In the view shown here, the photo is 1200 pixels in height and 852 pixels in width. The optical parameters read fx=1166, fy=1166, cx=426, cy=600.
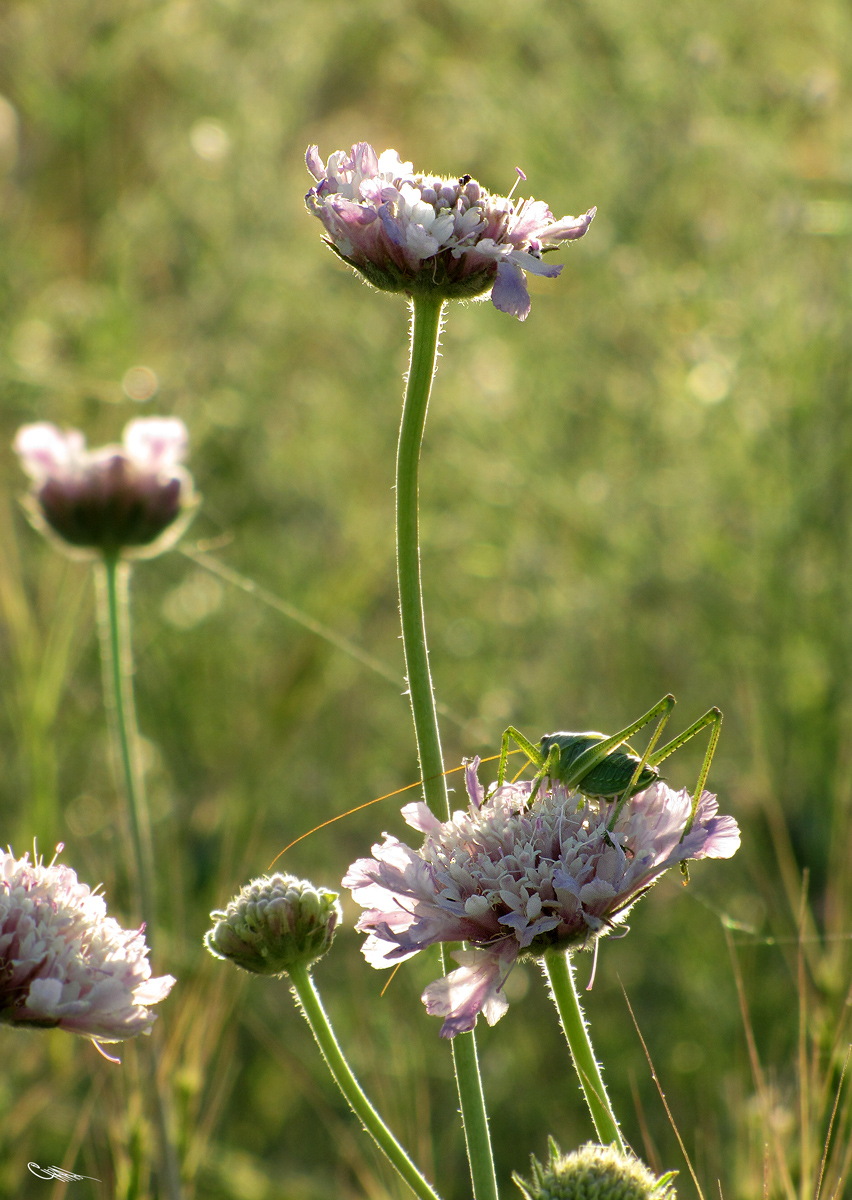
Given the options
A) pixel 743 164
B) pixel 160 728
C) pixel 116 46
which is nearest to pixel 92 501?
pixel 160 728

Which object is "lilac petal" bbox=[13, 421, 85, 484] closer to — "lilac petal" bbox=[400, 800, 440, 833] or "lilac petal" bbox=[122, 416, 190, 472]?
"lilac petal" bbox=[122, 416, 190, 472]

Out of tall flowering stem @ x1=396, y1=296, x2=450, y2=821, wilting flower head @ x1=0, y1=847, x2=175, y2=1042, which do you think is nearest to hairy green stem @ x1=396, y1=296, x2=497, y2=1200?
tall flowering stem @ x1=396, y1=296, x2=450, y2=821

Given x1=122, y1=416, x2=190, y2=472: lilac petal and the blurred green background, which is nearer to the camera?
x1=122, y1=416, x2=190, y2=472: lilac petal

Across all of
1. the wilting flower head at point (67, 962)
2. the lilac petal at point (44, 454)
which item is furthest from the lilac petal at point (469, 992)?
the lilac petal at point (44, 454)

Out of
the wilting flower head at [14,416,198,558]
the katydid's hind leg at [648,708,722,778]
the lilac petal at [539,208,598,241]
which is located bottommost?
the katydid's hind leg at [648,708,722,778]

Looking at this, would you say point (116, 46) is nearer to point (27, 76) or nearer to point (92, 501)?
point (27, 76)

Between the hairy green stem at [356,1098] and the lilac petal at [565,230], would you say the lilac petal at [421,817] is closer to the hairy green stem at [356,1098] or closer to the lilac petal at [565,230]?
the hairy green stem at [356,1098]

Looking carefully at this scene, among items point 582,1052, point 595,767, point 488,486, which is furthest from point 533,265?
point 488,486
